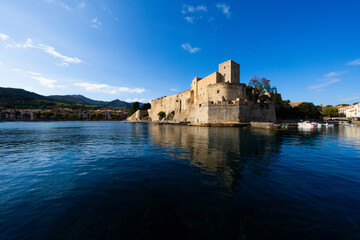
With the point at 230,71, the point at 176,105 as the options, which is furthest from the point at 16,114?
the point at 230,71

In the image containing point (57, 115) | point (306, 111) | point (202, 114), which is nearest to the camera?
point (202, 114)

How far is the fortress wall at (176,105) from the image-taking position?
46156mm

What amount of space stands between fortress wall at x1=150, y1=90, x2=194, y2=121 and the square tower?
1278 cm

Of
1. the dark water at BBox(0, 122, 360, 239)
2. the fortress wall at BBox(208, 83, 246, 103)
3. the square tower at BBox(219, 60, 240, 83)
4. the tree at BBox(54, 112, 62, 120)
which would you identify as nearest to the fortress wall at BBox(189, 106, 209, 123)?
the fortress wall at BBox(208, 83, 246, 103)

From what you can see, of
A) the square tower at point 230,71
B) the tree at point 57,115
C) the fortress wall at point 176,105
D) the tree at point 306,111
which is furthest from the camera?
the tree at point 57,115

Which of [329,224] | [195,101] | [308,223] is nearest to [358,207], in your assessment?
[329,224]

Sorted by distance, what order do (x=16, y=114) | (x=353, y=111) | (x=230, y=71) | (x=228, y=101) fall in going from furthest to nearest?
(x=16, y=114) → (x=353, y=111) → (x=230, y=71) → (x=228, y=101)

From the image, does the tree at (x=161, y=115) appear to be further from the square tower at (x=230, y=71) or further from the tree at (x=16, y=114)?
the tree at (x=16, y=114)

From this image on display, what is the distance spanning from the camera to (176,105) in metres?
54.1

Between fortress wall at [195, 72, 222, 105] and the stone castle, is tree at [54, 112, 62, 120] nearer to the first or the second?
the stone castle

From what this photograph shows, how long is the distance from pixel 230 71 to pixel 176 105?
24.8 meters

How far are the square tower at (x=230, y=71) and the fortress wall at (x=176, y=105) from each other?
12.8 m

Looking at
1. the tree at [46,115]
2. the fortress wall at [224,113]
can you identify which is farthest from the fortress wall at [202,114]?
the tree at [46,115]

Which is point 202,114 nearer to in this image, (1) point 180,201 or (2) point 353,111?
(1) point 180,201
